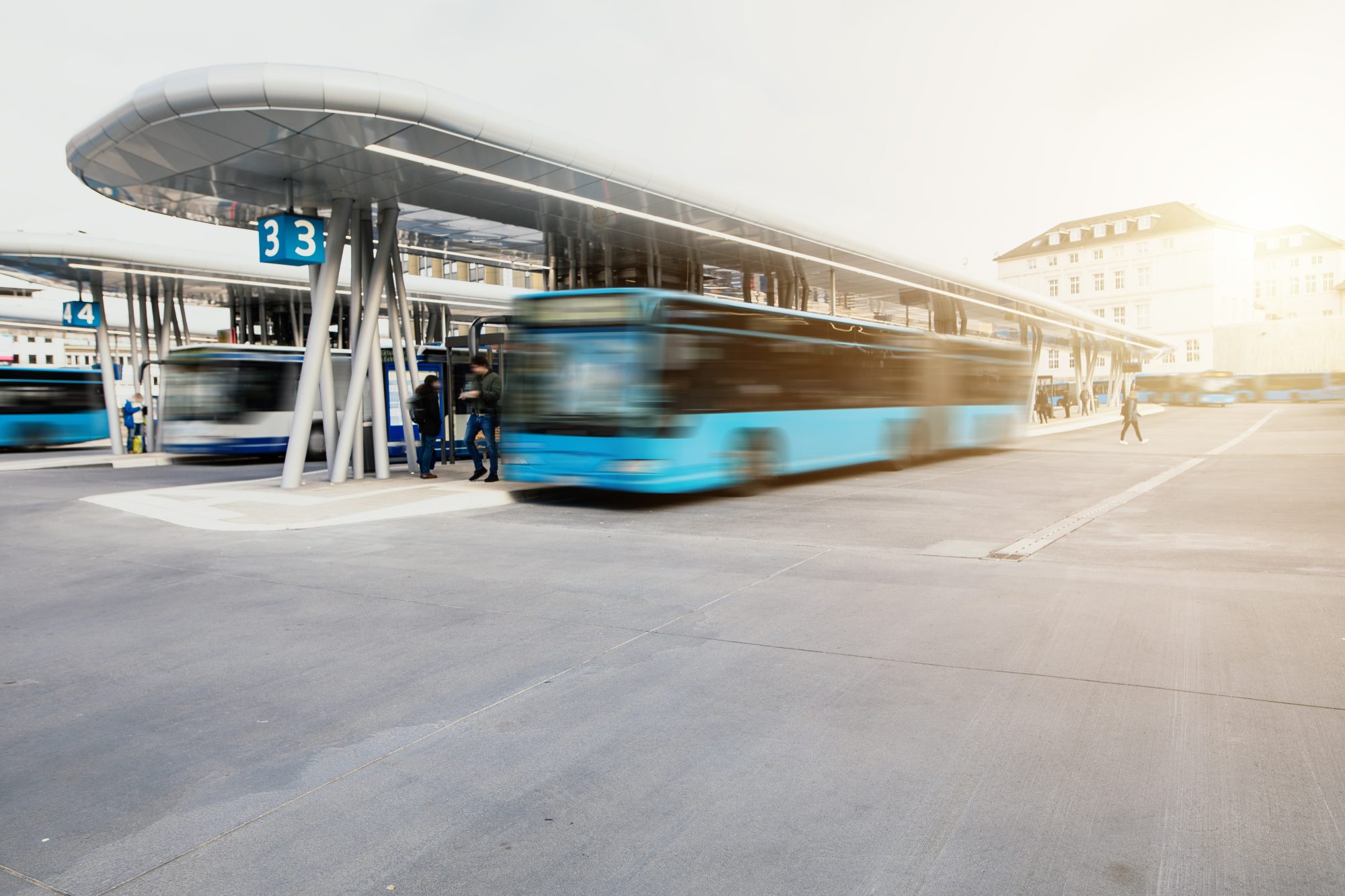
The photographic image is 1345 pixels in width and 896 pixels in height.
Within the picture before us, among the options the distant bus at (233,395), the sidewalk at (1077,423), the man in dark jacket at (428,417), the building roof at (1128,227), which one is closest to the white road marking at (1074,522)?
the man in dark jacket at (428,417)

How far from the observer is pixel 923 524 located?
388 inches

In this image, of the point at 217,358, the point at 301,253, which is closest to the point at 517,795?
the point at 301,253

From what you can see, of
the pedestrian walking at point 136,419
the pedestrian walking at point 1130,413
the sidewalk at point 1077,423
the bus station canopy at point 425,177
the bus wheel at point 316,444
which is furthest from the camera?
the sidewalk at point 1077,423

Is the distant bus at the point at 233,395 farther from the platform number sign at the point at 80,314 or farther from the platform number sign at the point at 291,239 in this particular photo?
the platform number sign at the point at 291,239

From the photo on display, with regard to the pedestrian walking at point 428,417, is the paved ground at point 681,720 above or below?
below

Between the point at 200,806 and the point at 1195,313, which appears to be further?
the point at 1195,313

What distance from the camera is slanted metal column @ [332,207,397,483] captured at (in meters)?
14.7

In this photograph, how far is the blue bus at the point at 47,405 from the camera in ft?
89.6

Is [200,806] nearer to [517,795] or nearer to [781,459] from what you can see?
[517,795]

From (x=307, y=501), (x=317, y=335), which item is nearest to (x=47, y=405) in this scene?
(x=317, y=335)

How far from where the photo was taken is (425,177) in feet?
42.8

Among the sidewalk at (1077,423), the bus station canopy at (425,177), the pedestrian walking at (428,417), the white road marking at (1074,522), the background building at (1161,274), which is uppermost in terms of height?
the background building at (1161,274)

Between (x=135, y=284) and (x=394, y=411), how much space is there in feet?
28.1

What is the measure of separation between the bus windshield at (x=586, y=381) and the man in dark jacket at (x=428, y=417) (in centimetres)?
323
